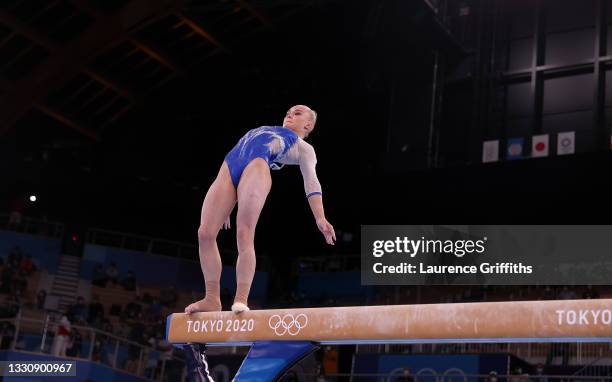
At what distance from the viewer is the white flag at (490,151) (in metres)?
20.0

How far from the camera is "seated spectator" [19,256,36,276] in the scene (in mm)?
22484

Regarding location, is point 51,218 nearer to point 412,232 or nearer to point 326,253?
point 326,253

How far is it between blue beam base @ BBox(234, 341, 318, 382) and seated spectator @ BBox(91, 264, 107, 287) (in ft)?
64.9

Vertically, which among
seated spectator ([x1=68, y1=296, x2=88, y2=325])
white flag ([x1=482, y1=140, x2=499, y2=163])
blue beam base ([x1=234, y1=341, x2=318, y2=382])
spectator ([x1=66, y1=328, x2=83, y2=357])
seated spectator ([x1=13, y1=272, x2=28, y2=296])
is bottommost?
blue beam base ([x1=234, y1=341, x2=318, y2=382])

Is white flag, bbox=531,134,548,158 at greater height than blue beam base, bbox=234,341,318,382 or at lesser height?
greater

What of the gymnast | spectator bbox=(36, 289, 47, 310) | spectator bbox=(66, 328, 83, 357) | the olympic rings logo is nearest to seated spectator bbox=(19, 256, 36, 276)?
spectator bbox=(36, 289, 47, 310)

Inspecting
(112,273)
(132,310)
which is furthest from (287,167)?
(112,273)

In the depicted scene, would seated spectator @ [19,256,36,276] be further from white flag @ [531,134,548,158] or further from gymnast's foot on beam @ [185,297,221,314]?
gymnast's foot on beam @ [185,297,221,314]

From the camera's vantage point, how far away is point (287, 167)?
73.1ft

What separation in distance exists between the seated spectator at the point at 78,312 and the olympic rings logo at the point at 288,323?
16025 millimetres

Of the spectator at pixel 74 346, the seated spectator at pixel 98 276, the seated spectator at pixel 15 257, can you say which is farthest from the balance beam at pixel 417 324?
the seated spectator at pixel 98 276

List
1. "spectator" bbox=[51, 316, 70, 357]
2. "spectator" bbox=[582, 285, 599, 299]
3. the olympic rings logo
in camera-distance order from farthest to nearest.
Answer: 1. "spectator" bbox=[582, 285, 599, 299]
2. "spectator" bbox=[51, 316, 70, 357]
3. the olympic rings logo

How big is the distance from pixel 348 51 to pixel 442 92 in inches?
144

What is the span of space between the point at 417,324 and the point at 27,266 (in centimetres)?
2046
